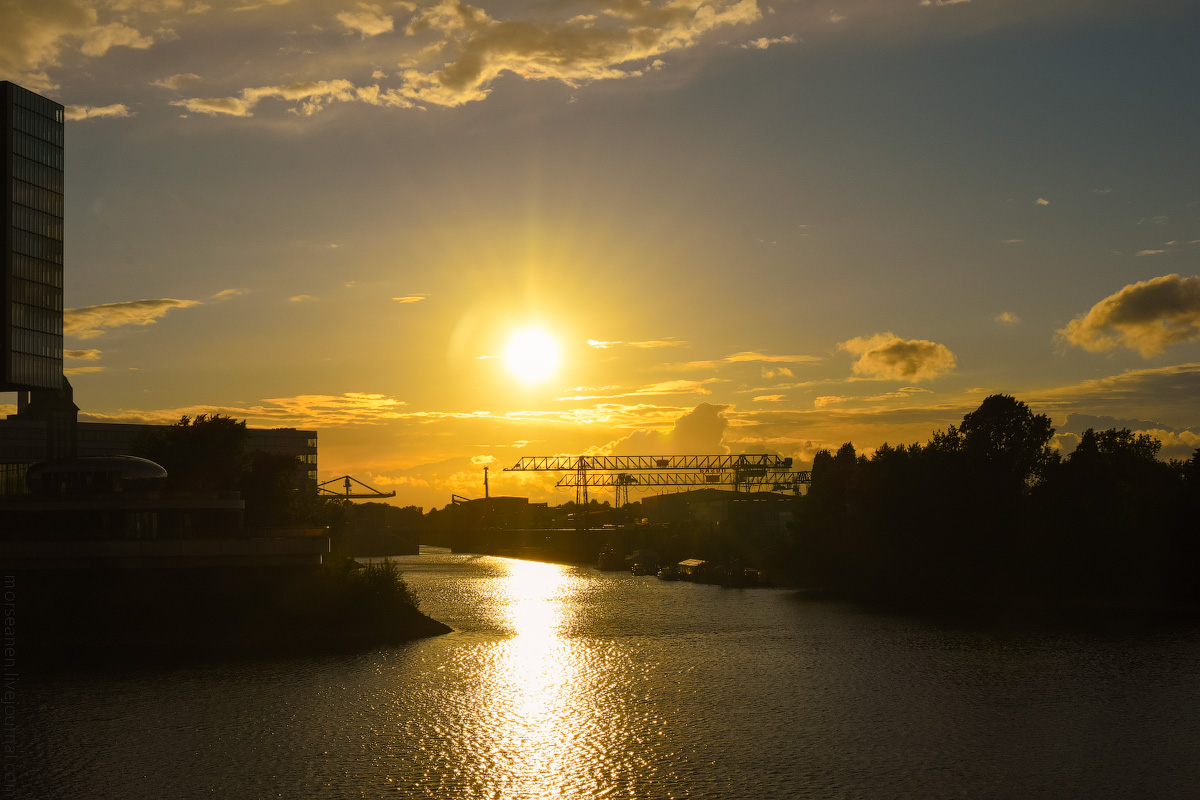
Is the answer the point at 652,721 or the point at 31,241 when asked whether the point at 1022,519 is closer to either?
the point at 652,721

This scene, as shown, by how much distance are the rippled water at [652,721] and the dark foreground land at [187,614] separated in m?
5.92

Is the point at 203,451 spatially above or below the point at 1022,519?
above

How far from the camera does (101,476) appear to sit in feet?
277

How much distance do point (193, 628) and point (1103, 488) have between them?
90.8 metres

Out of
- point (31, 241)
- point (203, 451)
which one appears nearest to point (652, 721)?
point (203, 451)

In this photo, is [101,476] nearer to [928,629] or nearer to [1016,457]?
[928,629]

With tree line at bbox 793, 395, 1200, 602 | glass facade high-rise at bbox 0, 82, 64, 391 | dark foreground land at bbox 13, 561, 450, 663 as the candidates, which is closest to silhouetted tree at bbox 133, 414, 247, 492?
dark foreground land at bbox 13, 561, 450, 663

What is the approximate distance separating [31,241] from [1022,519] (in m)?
129

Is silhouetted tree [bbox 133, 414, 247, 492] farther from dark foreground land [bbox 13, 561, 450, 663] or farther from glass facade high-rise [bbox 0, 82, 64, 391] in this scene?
glass facade high-rise [bbox 0, 82, 64, 391]

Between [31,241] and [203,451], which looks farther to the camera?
[31,241]

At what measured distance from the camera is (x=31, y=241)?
459 feet

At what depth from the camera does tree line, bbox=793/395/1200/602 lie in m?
107

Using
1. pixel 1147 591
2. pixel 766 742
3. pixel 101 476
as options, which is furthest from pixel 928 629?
pixel 101 476

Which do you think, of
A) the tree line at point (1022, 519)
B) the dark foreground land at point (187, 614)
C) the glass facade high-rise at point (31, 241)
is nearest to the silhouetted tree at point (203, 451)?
the dark foreground land at point (187, 614)
